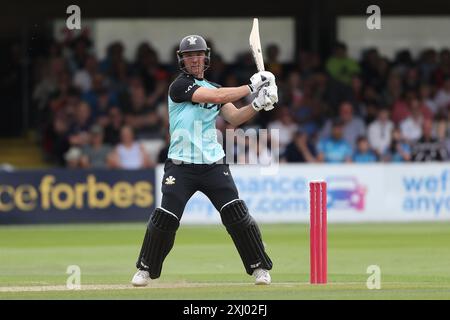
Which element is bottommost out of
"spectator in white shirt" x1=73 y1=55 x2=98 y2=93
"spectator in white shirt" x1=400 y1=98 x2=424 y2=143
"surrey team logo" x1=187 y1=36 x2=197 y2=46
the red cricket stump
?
the red cricket stump

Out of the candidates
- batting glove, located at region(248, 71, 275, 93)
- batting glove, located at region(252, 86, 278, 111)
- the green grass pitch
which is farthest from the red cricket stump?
batting glove, located at region(248, 71, 275, 93)

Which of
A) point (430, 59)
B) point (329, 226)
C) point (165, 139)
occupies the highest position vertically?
point (430, 59)

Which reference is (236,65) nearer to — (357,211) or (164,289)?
(357,211)

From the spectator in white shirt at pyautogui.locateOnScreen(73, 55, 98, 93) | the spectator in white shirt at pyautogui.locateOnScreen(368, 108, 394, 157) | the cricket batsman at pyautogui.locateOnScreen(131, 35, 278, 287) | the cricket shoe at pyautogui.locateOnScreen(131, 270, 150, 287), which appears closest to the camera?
the cricket batsman at pyautogui.locateOnScreen(131, 35, 278, 287)

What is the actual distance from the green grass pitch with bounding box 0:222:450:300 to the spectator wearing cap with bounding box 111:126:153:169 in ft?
4.30

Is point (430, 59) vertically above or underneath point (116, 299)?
above

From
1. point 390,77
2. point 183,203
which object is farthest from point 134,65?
point 183,203

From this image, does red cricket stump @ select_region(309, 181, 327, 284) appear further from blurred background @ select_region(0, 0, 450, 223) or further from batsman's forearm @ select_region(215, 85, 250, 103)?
blurred background @ select_region(0, 0, 450, 223)

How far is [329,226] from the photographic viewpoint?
18.8 meters

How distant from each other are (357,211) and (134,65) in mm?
5332

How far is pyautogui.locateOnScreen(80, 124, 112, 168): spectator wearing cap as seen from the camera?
20.4 metres

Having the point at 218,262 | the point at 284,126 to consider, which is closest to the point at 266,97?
the point at 218,262

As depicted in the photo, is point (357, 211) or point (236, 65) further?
point (236, 65)

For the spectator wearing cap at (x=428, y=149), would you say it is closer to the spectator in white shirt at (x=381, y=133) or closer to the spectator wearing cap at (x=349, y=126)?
the spectator in white shirt at (x=381, y=133)
